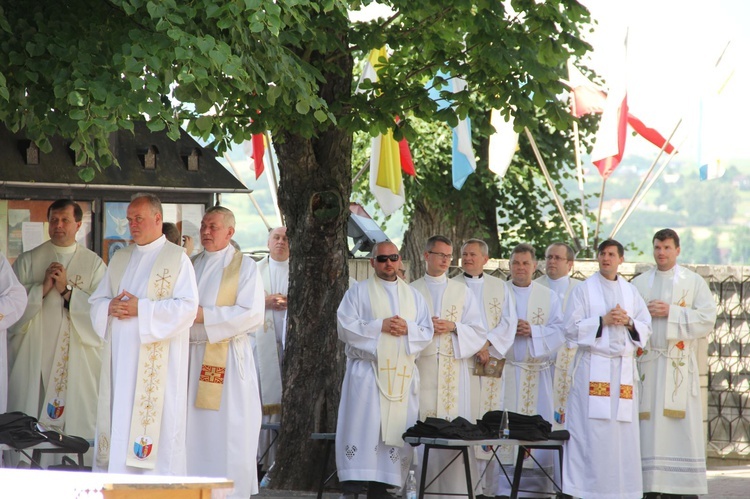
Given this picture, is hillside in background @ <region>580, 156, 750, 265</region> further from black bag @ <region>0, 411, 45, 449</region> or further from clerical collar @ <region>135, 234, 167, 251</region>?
black bag @ <region>0, 411, 45, 449</region>

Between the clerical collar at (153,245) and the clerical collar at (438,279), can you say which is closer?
the clerical collar at (153,245)

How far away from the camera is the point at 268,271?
11922 millimetres

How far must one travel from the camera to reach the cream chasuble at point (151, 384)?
7.98 metres

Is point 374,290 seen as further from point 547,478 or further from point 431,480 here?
point 547,478

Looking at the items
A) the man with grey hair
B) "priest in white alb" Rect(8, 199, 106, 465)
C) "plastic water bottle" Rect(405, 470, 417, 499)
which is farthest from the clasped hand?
the man with grey hair

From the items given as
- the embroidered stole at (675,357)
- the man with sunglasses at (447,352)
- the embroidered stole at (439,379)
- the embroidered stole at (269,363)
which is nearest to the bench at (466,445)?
the man with sunglasses at (447,352)

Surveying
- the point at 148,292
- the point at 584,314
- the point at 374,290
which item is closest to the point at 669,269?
the point at 584,314

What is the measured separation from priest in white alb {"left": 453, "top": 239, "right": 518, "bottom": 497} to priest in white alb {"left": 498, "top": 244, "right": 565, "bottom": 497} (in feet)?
0.86

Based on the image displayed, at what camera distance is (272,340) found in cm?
1156

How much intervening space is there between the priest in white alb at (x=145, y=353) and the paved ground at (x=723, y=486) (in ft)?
6.11

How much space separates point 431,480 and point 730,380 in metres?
6.04

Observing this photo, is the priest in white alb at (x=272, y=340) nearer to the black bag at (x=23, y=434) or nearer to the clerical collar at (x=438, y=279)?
the clerical collar at (x=438, y=279)

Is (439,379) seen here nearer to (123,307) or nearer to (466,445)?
(466,445)

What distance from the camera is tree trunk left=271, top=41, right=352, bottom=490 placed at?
10227mm
